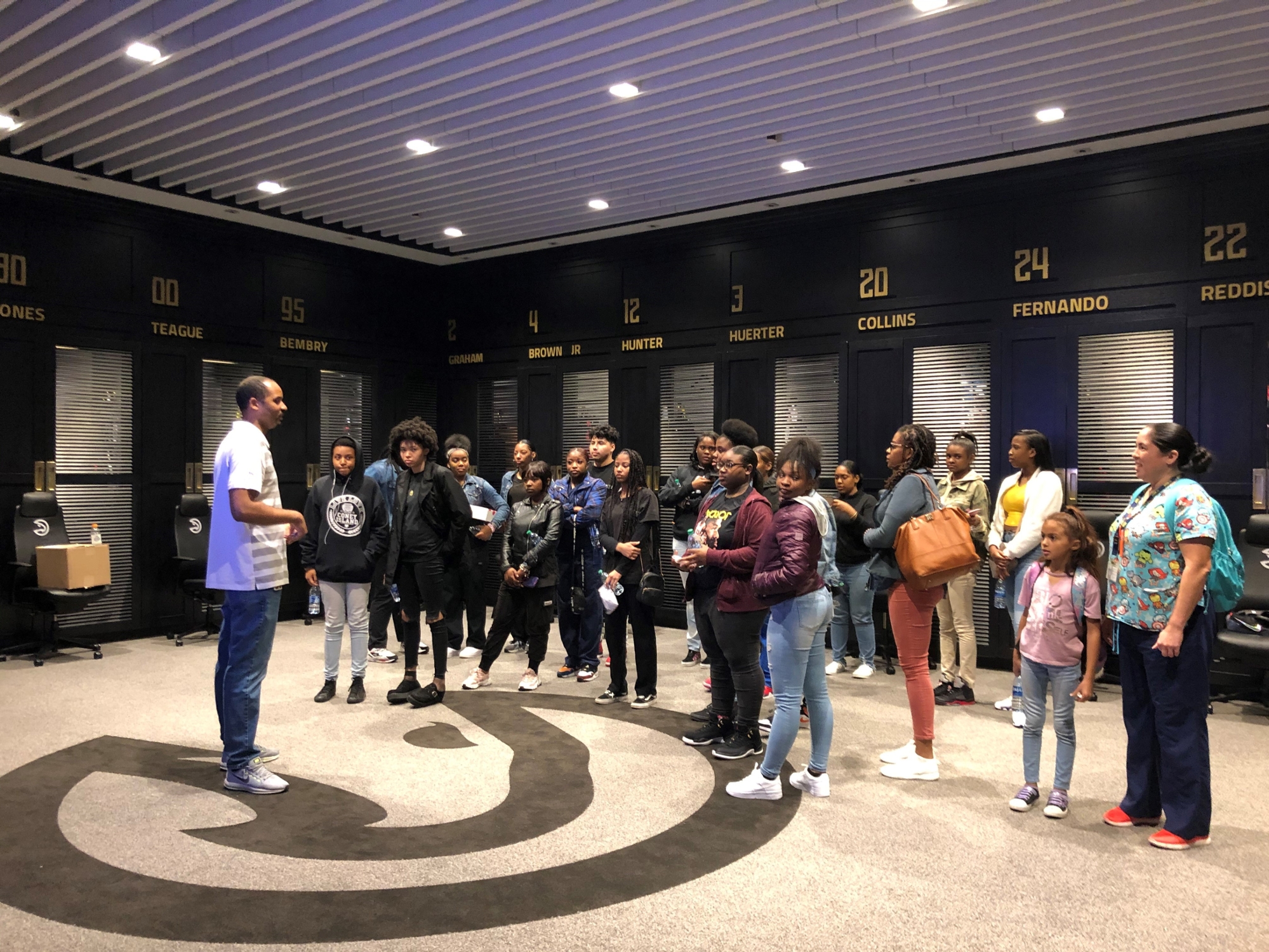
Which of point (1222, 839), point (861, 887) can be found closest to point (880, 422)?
point (1222, 839)

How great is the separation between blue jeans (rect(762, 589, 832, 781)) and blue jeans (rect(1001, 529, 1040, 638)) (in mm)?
1798

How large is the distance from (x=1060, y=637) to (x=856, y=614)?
3.00m

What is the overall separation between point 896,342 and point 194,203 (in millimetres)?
6003

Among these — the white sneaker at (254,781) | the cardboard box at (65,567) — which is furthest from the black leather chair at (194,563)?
the white sneaker at (254,781)

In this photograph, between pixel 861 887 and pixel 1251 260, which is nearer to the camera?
pixel 861 887

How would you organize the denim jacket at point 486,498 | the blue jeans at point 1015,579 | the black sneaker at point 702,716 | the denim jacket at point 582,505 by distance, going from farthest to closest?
the denim jacket at point 486,498
the denim jacket at point 582,505
the blue jeans at point 1015,579
the black sneaker at point 702,716

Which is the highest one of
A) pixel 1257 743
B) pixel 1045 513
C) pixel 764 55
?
pixel 764 55

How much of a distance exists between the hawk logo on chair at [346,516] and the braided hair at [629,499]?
1.44 m

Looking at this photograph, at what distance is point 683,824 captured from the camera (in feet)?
12.4

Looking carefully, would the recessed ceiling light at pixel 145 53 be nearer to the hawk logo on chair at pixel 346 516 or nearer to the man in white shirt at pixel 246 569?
the man in white shirt at pixel 246 569

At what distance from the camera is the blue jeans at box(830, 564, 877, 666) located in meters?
6.72

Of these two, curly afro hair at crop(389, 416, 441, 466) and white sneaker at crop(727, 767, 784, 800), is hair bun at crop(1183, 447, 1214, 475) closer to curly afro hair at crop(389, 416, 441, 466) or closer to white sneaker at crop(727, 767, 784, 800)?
white sneaker at crop(727, 767, 784, 800)

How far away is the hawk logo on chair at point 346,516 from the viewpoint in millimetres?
5555

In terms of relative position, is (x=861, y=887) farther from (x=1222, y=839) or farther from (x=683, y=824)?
(x=1222, y=839)
